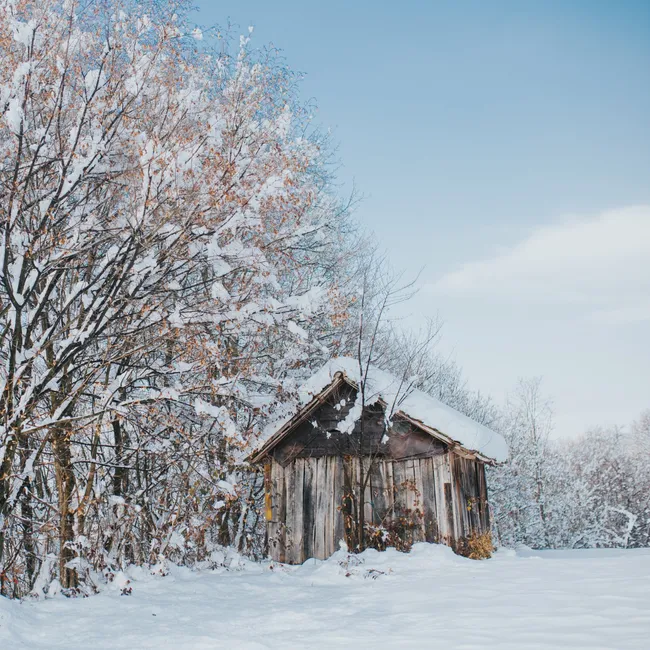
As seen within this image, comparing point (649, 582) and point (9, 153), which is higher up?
point (9, 153)

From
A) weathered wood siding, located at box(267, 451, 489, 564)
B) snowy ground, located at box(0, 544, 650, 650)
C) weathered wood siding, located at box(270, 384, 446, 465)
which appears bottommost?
snowy ground, located at box(0, 544, 650, 650)

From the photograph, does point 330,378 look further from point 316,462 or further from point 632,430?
point 632,430

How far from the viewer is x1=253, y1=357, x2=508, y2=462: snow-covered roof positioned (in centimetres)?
1047

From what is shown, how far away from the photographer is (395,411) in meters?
10.8

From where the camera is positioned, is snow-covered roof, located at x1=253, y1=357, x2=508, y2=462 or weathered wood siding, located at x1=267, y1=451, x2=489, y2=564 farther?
weathered wood siding, located at x1=267, y1=451, x2=489, y2=564

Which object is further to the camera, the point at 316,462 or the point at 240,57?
the point at 316,462

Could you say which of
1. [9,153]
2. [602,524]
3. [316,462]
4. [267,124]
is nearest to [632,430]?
[602,524]

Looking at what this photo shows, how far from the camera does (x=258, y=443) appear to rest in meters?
11.3

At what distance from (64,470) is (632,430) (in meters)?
47.7

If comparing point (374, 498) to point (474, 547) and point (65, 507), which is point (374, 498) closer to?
point (474, 547)

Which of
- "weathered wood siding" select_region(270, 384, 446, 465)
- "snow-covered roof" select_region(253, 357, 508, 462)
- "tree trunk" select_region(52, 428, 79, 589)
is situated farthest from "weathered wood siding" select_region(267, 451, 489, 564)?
"tree trunk" select_region(52, 428, 79, 589)

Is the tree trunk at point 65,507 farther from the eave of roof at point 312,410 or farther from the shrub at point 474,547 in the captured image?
the shrub at point 474,547

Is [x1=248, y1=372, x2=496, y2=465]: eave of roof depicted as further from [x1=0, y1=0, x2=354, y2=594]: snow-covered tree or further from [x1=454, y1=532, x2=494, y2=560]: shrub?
[x1=454, y1=532, x2=494, y2=560]: shrub

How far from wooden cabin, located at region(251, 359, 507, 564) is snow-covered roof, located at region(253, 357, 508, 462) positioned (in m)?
0.02
